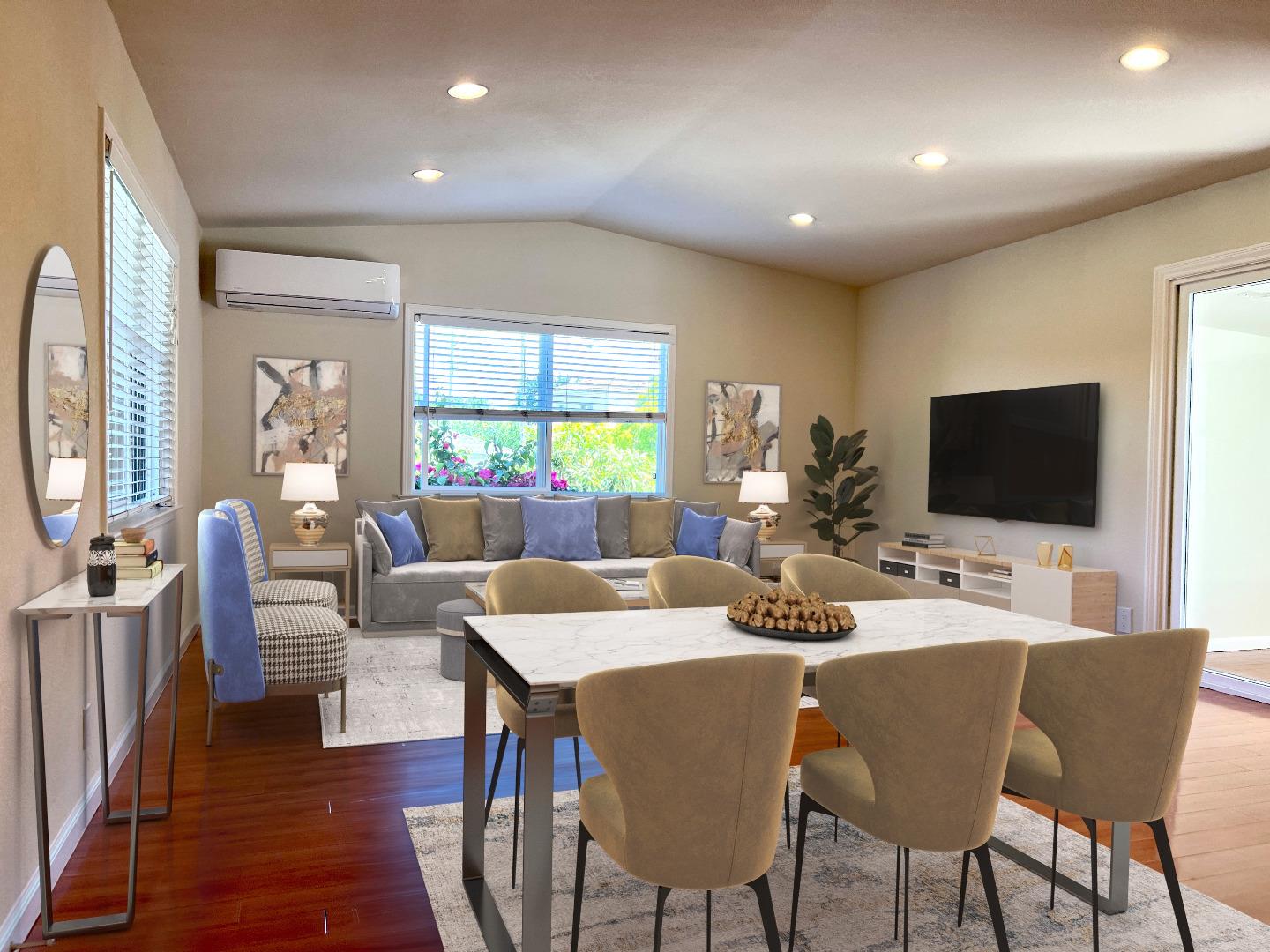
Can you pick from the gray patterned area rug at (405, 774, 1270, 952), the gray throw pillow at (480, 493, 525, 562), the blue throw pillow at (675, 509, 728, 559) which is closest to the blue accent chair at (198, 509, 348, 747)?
the gray patterned area rug at (405, 774, 1270, 952)

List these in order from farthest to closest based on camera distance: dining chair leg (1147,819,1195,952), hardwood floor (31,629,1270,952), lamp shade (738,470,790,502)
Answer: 1. lamp shade (738,470,790,502)
2. hardwood floor (31,629,1270,952)
3. dining chair leg (1147,819,1195,952)

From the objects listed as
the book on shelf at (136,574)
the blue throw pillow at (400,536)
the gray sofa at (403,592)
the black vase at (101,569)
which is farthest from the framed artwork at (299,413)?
the black vase at (101,569)

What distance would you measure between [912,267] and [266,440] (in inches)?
200

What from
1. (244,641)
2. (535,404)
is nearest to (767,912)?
(244,641)

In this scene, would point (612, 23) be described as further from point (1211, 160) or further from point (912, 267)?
point (912, 267)

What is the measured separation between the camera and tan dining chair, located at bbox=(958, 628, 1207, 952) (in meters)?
2.08

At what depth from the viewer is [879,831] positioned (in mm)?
2014

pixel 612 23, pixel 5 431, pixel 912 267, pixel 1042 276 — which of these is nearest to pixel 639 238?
pixel 912 267

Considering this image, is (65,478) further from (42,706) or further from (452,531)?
(452,531)

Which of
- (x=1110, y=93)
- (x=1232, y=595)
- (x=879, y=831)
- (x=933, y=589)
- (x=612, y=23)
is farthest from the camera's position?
(x=933, y=589)

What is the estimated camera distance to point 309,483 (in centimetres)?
612

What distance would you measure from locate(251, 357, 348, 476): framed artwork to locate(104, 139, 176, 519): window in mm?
1444

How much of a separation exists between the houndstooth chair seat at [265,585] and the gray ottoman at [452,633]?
61 cm

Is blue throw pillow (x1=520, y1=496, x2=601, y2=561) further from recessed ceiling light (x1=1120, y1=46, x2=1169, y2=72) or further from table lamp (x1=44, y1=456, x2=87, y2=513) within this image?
recessed ceiling light (x1=1120, y1=46, x2=1169, y2=72)
